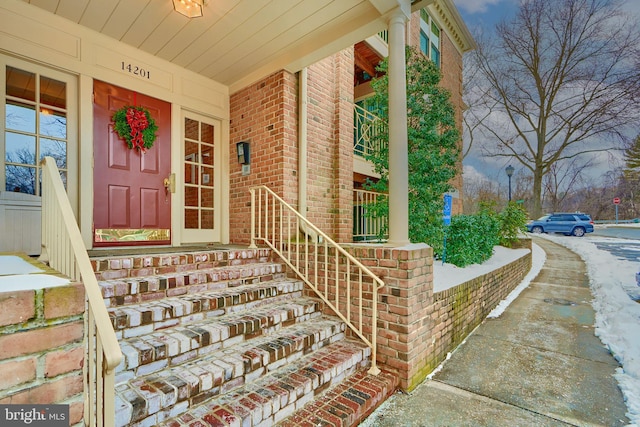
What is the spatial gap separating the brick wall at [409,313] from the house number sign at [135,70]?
3.06 m

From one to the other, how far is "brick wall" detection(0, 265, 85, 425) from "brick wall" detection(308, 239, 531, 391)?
2.04 metres

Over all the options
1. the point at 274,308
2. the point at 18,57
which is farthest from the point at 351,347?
the point at 18,57

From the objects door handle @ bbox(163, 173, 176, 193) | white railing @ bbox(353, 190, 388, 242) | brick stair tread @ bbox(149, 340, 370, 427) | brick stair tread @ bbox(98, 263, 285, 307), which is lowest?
brick stair tread @ bbox(149, 340, 370, 427)

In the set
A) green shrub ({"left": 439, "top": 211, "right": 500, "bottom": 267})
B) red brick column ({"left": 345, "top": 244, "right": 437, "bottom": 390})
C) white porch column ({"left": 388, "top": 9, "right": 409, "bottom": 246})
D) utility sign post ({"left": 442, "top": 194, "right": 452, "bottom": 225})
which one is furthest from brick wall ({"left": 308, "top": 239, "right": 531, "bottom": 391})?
green shrub ({"left": 439, "top": 211, "right": 500, "bottom": 267})

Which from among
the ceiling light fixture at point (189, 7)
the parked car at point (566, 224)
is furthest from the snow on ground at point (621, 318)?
the parked car at point (566, 224)

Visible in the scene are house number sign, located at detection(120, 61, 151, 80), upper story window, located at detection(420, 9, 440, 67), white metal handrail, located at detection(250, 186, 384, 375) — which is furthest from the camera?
upper story window, located at detection(420, 9, 440, 67)

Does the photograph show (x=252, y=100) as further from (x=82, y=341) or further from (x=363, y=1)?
(x=82, y=341)

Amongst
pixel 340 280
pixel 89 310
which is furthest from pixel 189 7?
pixel 340 280

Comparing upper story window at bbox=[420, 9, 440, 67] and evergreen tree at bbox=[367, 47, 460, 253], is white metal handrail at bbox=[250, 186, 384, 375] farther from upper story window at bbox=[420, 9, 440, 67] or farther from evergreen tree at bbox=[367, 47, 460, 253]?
upper story window at bbox=[420, 9, 440, 67]

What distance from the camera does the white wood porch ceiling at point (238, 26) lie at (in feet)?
8.93

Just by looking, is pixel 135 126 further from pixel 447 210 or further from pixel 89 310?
pixel 447 210

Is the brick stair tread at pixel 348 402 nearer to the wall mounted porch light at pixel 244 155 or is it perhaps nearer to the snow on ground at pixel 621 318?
the snow on ground at pixel 621 318

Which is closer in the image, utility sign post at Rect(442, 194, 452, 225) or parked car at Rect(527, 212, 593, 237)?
utility sign post at Rect(442, 194, 452, 225)

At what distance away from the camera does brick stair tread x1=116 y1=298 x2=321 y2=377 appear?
1.71 meters
